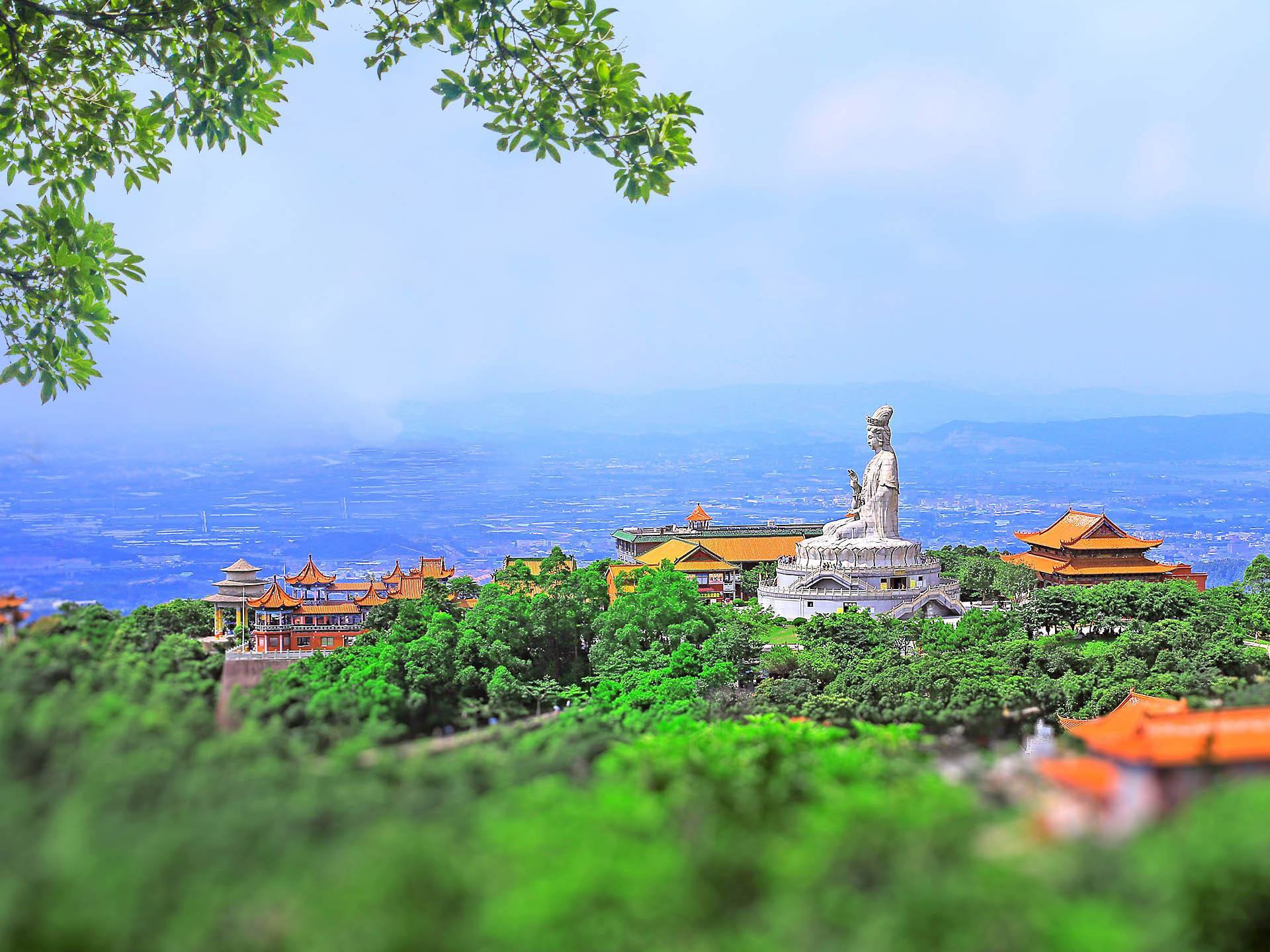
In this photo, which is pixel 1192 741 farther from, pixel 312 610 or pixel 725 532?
pixel 725 532

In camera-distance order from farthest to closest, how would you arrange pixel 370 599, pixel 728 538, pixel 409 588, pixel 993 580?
1. pixel 728 538
2. pixel 993 580
3. pixel 409 588
4. pixel 370 599

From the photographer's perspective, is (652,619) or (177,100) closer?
(177,100)

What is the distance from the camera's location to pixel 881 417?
28938mm

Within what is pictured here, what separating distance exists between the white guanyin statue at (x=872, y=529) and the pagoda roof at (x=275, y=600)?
449 inches

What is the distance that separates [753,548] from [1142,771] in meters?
35.0

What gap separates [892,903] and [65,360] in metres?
5.61

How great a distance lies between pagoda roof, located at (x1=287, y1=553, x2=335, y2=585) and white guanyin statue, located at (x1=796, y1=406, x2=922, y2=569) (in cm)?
1063

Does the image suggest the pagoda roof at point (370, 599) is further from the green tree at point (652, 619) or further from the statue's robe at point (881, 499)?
the statue's robe at point (881, 499)

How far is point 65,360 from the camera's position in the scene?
6383 mm

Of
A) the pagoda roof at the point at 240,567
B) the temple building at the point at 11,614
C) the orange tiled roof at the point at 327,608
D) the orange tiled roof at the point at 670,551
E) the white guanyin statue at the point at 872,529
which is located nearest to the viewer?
the temple building at the point at 11,614

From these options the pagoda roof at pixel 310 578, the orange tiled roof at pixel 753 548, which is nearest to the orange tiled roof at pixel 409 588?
the pagoda roof at pixel 310 578

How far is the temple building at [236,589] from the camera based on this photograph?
23.5 meters

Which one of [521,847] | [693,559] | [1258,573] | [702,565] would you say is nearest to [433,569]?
[693,559]

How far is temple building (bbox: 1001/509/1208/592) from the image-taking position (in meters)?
31.4
